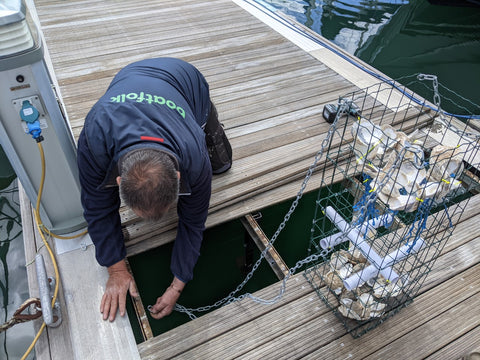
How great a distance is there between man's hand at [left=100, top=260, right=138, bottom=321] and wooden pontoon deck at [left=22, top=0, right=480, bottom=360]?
0.20 ft

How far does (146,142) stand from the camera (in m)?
1.29

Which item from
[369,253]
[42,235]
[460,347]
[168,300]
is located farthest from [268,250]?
[42,235]

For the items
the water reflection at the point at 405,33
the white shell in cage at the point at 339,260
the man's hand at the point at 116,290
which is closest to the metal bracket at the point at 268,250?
the white shell in cage at the point at 339,260

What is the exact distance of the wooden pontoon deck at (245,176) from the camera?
1.70m

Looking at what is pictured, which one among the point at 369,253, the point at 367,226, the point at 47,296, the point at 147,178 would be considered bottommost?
the point at 47,296

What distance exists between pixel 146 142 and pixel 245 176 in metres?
1.17

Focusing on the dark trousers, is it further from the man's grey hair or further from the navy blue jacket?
the man's grey hair

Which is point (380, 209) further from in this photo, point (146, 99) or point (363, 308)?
point (146, 99)

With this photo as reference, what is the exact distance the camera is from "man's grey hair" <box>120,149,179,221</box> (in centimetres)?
123

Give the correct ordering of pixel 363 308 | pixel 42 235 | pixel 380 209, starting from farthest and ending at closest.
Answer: pixel 42 235 < pixel 380 209 < pixel 363 308

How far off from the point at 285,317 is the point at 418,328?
64 centimetres

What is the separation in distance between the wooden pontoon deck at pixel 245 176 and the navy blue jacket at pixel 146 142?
0.33 meters

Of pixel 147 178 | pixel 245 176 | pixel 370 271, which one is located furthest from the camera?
pixel 245 176

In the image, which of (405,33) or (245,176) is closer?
(245,176)
